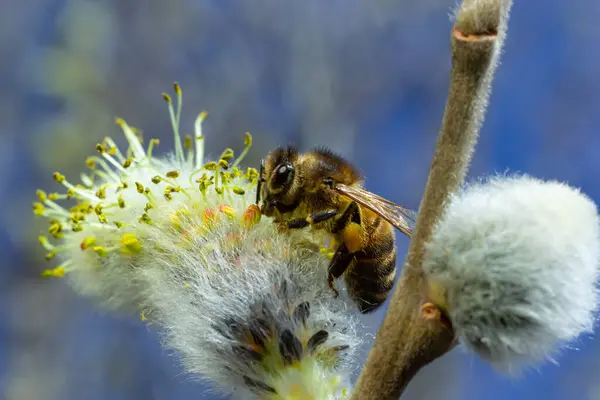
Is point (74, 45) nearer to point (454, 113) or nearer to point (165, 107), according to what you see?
A: point (165, 107)

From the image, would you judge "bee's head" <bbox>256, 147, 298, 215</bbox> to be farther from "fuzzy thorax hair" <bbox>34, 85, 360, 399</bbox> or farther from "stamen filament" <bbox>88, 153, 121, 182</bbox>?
"stamen filament" <bbox>88, 153, 121, 182</bbox>

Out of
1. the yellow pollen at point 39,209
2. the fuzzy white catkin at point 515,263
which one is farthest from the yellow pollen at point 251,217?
the fuzzy white catkin at point 515,263

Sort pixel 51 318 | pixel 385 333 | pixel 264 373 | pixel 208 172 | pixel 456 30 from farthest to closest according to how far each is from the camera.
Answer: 1. pixel 51 318
2. pixel 208 172
3. pixel 264 373
4. pixel 385 333
5. pixel 456 30

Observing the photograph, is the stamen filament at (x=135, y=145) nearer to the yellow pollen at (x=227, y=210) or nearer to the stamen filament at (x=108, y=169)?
the stamen filament at (x=108, y=169)

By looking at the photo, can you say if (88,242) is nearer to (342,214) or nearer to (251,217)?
(251,217)

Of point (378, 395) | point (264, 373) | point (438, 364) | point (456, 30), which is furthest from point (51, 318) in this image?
point (456, 30)

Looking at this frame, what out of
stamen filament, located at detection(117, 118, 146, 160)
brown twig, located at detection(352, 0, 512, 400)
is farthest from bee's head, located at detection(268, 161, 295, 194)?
brown twig, located at detection(352, 0, 512, 400)
